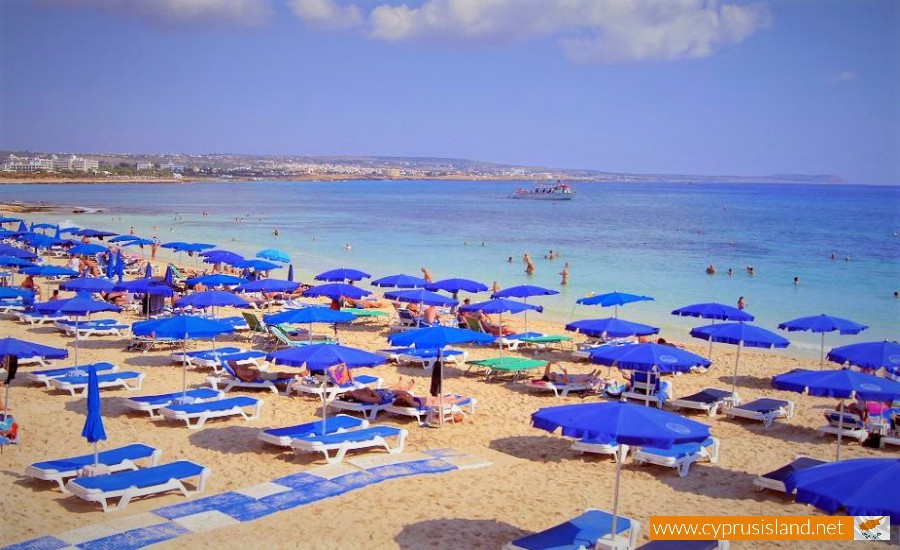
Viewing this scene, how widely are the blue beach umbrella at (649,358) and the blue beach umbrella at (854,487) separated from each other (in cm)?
503

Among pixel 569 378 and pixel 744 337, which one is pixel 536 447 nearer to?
pixel 569 378

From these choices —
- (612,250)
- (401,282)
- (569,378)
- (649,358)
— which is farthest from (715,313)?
(612,250)

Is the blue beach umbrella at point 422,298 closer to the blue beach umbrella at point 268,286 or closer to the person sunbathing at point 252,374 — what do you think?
the blue beach umbrella at point 268,286

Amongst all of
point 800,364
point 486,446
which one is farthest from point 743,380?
point 486,446

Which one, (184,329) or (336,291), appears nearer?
(184,329)

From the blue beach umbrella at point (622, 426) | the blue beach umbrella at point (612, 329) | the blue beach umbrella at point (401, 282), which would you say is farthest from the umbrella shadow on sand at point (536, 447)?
the blue beach umbrella at point (401, 282)

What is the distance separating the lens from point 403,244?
47.8 meters

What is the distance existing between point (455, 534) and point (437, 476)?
5.28ft

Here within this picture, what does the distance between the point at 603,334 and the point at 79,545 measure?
30.8ft

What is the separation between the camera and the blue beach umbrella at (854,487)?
5.10 m

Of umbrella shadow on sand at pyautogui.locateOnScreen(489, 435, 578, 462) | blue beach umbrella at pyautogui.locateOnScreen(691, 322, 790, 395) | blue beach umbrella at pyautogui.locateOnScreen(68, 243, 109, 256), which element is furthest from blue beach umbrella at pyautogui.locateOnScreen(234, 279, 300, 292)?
blue beach umbrella at pyautogui.locateOnScreen(691, 322, 790, 395)

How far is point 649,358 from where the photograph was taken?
1092cm

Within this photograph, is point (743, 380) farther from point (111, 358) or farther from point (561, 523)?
point (111, 358)

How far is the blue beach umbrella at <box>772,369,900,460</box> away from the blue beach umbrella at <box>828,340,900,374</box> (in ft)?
3.03
